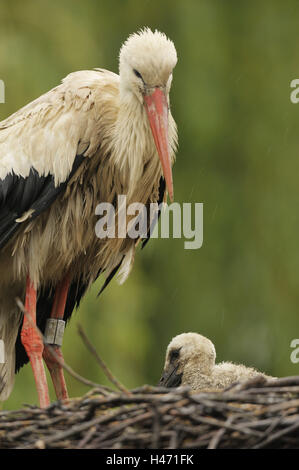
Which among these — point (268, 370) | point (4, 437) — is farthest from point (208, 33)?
point (4, 437)

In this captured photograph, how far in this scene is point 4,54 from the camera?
9.41 metres

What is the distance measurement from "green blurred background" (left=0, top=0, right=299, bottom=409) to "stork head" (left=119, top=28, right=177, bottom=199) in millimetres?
4445

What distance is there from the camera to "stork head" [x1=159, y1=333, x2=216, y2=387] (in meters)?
5.57

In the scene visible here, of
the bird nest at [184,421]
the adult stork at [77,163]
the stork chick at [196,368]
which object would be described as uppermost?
the adult stork at [77,163]

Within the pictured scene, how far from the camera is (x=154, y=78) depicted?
488cm

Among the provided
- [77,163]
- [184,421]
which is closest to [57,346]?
[77,163]

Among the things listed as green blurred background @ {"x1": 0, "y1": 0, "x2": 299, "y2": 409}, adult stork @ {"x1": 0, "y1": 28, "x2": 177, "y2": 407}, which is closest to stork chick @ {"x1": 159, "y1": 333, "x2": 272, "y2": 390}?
adult stork @ {"x1": 0, "y1": 28, "x2": 177, "y2": 407}

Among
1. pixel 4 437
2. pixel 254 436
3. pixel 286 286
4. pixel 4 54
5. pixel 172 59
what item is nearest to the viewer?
pixel 254 436

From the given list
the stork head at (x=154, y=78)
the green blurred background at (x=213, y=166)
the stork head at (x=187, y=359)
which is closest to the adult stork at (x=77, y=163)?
→ the stork head at (x=154, y=78)

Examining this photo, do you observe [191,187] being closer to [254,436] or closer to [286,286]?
[286,286]

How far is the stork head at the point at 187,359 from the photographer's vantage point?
5570 mm

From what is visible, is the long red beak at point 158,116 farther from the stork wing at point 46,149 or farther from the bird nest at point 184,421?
the bird nest at point 184,421
